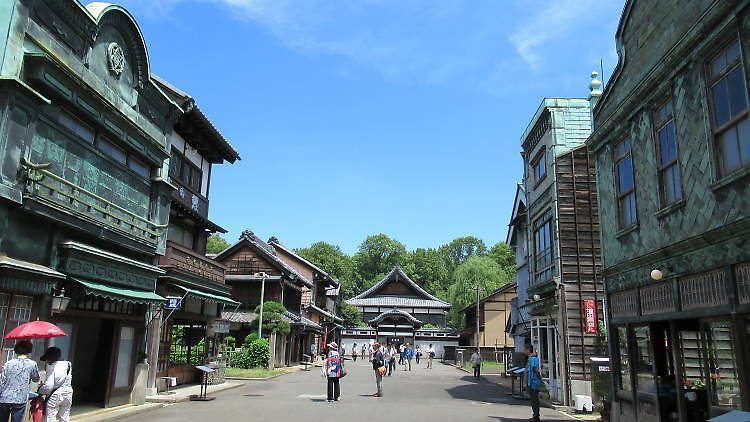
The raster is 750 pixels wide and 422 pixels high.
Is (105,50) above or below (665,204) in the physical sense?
above

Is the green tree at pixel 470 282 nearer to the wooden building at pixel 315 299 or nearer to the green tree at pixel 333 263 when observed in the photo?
the wooden building at pixel 315 299

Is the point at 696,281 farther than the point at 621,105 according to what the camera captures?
No

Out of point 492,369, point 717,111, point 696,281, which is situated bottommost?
point 492,369

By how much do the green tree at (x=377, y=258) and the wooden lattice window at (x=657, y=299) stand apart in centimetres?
8364

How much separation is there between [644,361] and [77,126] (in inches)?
562

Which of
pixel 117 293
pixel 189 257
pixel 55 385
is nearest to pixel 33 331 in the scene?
pixel 55 385

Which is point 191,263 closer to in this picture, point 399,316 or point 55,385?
point 55,385

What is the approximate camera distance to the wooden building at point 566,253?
1842 cm

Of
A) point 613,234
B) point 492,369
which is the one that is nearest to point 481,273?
point 492,369

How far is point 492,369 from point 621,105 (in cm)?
3063

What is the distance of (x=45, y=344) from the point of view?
38.7ft

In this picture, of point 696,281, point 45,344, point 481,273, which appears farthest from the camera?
point 481,273

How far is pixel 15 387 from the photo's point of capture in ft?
28.1

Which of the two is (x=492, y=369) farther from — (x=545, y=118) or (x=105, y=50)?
(x=105, y=50)
